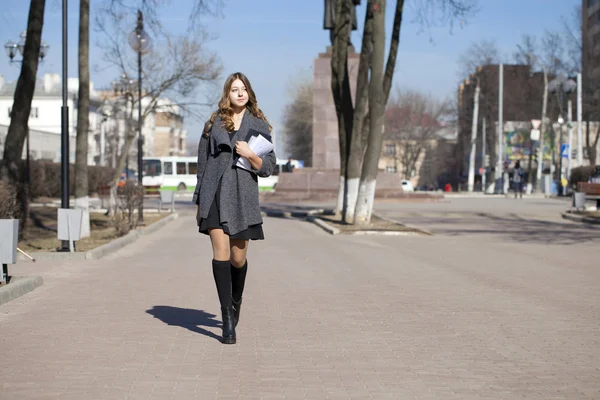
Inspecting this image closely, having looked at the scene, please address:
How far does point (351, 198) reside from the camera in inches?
1080

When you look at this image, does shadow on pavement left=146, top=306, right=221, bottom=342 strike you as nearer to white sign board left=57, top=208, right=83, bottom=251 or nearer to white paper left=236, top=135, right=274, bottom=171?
white paper left=236, top=135, right=274, bottom=171

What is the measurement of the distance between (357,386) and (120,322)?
3246 millimetres

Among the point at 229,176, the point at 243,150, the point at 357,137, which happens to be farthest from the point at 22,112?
the point at 243,150

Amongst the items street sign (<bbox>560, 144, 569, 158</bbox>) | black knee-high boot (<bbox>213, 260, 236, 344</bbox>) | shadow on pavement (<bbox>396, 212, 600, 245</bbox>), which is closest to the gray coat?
black knee-high boot (<bbox>213, 260, 236, 344</bbox>)

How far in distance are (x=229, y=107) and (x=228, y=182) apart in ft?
1.78

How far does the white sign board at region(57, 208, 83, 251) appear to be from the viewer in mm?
15906

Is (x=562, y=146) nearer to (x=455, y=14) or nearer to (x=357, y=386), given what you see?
(x=455, y=14)

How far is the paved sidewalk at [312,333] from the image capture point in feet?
19.8

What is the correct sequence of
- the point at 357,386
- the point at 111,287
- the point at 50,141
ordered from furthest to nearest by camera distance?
the point at 50,141 < the point at 111,287 < the point at 357,386

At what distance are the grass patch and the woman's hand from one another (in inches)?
416

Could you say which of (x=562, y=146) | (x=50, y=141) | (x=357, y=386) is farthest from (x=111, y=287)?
(x=50, y=141)

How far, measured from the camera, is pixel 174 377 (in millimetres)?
6230

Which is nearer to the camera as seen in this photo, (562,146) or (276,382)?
(276,382)

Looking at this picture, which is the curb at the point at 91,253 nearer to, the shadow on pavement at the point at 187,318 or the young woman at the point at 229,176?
the shadow on pavement at the point at 187,318
